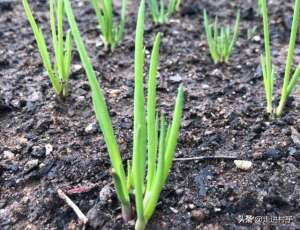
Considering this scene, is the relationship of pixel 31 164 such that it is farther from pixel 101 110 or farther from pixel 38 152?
pixel 101 110

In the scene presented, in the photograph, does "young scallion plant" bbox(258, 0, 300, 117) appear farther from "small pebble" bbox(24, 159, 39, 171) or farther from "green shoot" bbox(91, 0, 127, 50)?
"small pebble" bbox(24, 159, 39, 171)

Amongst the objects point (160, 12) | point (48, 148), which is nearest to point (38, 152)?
point (48, 148)

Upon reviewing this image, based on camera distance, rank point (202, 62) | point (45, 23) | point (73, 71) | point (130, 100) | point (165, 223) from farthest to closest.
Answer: point (45, 23)
point (202, 62)
point (73, 71)
point (130, 100)
point (165, 223)

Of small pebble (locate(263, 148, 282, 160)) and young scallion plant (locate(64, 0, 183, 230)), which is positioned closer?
young scallion plant (locate(64, 0, 183, 230))

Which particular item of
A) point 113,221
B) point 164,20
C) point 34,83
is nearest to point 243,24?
point 164,20

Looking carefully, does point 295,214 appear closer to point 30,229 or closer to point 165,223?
point 165,223

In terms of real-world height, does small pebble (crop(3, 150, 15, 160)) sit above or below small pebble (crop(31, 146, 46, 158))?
above

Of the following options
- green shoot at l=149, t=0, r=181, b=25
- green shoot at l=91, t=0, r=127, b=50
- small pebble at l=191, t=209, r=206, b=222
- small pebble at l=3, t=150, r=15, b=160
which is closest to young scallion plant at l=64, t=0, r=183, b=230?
small pebble at l=191, t=209, r=206, b=222
